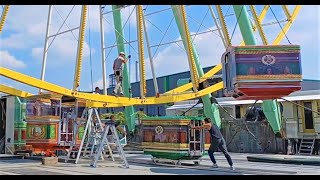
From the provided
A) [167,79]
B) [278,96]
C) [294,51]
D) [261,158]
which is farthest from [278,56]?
[167,79]

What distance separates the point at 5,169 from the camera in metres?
13.3

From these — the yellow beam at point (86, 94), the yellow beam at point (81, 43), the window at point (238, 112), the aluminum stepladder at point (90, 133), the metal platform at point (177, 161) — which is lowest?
the metal platform at point (177, 161)

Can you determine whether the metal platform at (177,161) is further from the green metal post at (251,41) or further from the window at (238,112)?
the window at (238,112)

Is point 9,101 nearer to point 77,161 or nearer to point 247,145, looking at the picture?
point 77,161

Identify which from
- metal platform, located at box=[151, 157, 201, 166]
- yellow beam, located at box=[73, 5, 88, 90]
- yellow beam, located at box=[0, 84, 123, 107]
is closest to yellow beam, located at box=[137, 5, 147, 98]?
yellow beam, located at box=[0, 84, 123, 107]

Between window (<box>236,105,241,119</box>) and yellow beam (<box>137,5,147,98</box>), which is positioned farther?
window (<box>236,105,241,119</box>)

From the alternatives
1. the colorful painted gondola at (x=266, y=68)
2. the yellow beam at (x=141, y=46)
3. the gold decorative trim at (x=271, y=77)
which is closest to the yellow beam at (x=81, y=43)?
the yellow beam at (x=141, y=46)

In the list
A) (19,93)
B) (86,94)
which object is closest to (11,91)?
(19,93)

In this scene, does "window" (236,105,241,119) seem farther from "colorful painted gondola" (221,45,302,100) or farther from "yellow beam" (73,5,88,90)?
"colorful painted gondola" (221,45,302,100)

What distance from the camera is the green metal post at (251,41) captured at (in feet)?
68.8

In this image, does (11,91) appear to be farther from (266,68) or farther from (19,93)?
(266,68)

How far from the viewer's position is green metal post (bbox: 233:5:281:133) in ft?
68.8

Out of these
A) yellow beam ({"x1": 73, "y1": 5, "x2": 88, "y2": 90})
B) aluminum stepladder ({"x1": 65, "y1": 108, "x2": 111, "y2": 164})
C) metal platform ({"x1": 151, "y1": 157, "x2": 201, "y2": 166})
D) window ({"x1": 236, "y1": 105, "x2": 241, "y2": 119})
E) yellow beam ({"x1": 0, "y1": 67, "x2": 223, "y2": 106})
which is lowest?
metal platform ({"x1": 151, "y1": 157, "x2": 201, "y2": 166})

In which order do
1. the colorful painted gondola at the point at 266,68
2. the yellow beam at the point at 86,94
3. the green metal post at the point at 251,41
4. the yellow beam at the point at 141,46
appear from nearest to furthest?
1. the colorful painted gondola at the point at 266,68
2. the yellow beam at the point at 86,94
3. the yellow beam at the point at 141,46
4. the green metal post at the point at 251,41
